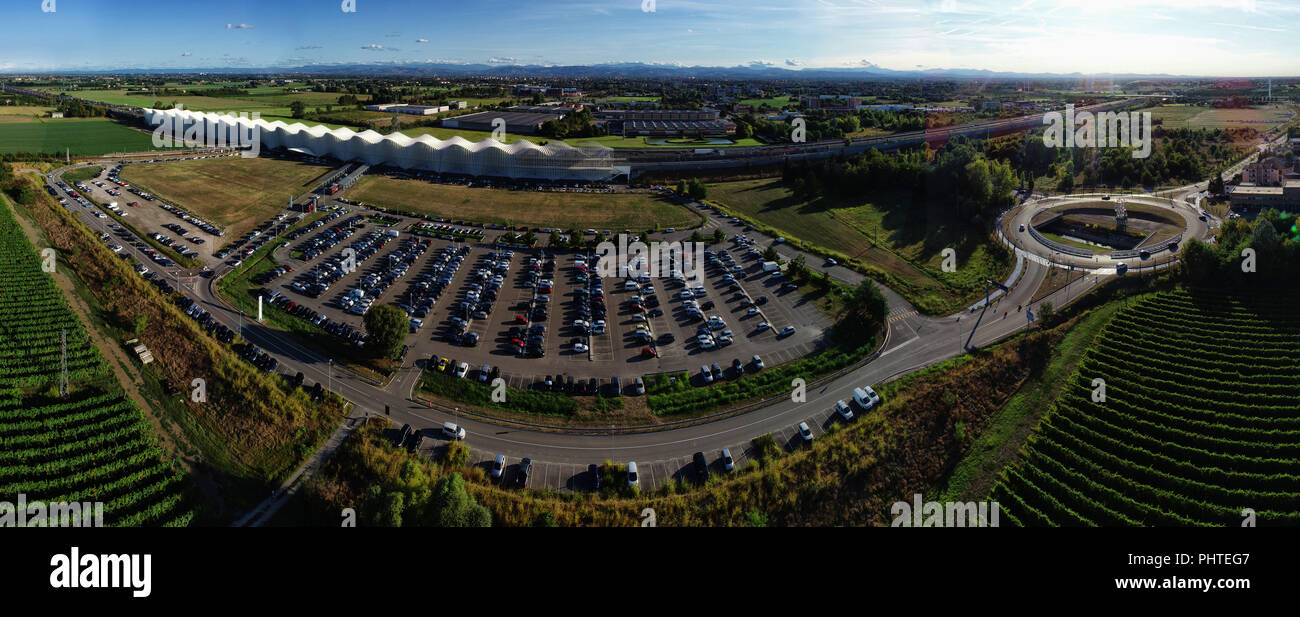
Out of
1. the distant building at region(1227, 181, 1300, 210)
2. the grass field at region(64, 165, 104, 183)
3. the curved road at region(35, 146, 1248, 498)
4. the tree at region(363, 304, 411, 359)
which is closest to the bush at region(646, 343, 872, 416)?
the curved road at region(35, 146, 1248, 498)

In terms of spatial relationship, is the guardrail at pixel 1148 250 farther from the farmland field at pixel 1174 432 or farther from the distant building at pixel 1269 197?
the distant building at pixel 1269 197

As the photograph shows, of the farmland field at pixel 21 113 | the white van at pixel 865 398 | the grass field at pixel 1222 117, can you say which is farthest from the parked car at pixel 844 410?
the farmland field at pixel 21 113

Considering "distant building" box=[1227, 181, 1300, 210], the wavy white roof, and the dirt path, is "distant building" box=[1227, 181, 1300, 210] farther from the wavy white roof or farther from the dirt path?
the dirt path

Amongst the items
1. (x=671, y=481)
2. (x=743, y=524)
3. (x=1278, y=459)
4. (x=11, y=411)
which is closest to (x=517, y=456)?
(x=671, y=481)

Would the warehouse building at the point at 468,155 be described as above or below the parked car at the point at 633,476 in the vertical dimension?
above

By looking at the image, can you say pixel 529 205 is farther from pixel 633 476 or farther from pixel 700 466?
pixel 700 466
